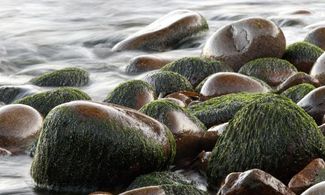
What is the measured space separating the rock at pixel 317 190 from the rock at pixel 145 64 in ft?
16.2

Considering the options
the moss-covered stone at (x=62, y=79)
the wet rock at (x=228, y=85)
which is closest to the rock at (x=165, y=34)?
the moss-covered stone at (x=62, y=79)

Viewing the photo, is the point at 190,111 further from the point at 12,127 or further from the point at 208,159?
the point at 12,127

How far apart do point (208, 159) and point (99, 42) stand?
256 inches

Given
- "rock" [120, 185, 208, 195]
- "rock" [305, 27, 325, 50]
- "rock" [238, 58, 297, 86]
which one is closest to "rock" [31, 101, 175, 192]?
"rock" [120, 185, 208, 195]

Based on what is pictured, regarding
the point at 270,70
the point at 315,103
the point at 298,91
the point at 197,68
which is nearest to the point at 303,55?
the point at 270,70

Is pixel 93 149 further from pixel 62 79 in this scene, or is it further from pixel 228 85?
pixel 62 79

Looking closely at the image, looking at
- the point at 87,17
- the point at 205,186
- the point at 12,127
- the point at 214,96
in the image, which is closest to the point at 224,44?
the point at 214,96

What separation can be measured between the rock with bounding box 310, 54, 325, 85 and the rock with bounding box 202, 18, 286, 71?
0.90 meters

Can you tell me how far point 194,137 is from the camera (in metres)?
5.59

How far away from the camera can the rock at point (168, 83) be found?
743 cm

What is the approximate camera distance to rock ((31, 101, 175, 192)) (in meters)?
4.96

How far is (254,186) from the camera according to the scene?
4.20 metres

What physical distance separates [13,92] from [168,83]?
1.65 m

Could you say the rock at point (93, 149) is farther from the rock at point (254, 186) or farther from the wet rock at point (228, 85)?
the wet rock at point (228, 85)
